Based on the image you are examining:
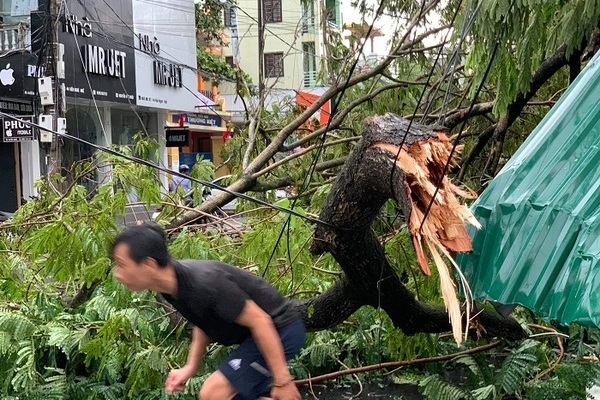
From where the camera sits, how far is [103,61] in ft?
65.7

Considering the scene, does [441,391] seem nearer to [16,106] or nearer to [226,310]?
[226,310]

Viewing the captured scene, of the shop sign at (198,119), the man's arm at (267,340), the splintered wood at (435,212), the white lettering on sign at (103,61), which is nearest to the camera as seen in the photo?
the man's arm at (267,340)

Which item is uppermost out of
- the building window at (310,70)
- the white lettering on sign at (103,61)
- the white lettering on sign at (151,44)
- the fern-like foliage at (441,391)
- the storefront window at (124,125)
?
the white lettering on sign at (151,44)

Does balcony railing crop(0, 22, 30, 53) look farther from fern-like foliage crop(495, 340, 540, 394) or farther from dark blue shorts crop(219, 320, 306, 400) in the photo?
dark blue shorts crop(219, 320, 306, 400)

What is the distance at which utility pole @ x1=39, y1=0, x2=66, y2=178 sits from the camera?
12.1m

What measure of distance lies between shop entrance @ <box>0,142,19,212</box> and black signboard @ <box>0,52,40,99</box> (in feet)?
8.82

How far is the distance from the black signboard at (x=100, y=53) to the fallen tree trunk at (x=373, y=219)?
1435 centimetres

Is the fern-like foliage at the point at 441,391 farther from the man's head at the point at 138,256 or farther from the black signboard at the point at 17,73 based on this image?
the black signboard at the point at 17,73

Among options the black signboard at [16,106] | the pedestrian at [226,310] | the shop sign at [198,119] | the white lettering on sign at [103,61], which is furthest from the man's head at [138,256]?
the shop sign at [198,119]

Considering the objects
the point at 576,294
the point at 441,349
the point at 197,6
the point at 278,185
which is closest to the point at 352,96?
the point at 278,185

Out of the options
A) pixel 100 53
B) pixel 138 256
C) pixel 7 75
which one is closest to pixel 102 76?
pixel 100 53

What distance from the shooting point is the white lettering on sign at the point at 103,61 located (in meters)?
19.3

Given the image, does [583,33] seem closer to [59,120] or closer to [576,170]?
[576,170]

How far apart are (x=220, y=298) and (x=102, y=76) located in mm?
18047
